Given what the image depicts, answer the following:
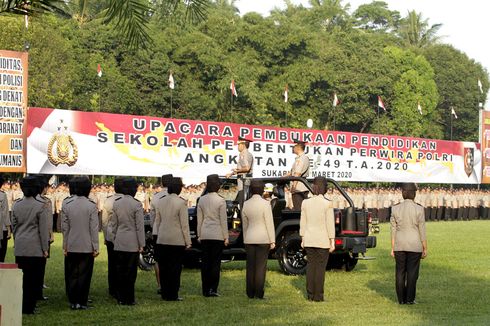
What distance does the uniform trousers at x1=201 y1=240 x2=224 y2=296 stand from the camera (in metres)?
16.7

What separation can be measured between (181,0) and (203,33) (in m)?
66.5

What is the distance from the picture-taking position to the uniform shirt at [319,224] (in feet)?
53.9

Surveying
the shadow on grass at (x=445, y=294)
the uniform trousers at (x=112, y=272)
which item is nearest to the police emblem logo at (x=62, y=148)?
the shadow on grass at (x=445, y=294)

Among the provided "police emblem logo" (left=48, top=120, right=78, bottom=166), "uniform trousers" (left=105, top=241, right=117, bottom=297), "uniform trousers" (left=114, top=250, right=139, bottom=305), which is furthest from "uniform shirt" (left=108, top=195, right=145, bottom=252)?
"police emblem logo" (left=48, top=120, right=78, bottom=166)

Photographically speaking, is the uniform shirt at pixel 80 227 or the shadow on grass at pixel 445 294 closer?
the shadow on grass at pixel 445 294

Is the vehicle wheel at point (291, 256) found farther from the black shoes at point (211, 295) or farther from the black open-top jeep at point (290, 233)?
the black shoes at point (211, 295)

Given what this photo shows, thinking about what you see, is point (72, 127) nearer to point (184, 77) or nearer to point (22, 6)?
point (22, 6)

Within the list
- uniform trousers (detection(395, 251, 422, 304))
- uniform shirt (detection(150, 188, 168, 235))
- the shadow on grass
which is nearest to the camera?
the shadow on grass

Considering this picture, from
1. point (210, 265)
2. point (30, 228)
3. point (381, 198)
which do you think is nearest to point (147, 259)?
Result: point (210, 265)

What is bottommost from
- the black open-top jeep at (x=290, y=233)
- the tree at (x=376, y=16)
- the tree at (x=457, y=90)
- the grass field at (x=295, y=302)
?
the grass field at (x=295, y=302)

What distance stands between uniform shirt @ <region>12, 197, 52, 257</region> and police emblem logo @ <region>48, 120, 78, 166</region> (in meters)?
17.4

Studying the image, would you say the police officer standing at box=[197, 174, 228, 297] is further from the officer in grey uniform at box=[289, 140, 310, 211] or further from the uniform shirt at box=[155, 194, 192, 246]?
the officer in grey uniform at box=[289, 140, 310, 211]

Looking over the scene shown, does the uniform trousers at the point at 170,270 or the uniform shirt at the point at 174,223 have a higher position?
the uniform shirt at the point at 174,223

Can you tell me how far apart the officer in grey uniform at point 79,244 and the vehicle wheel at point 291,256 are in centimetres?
575
